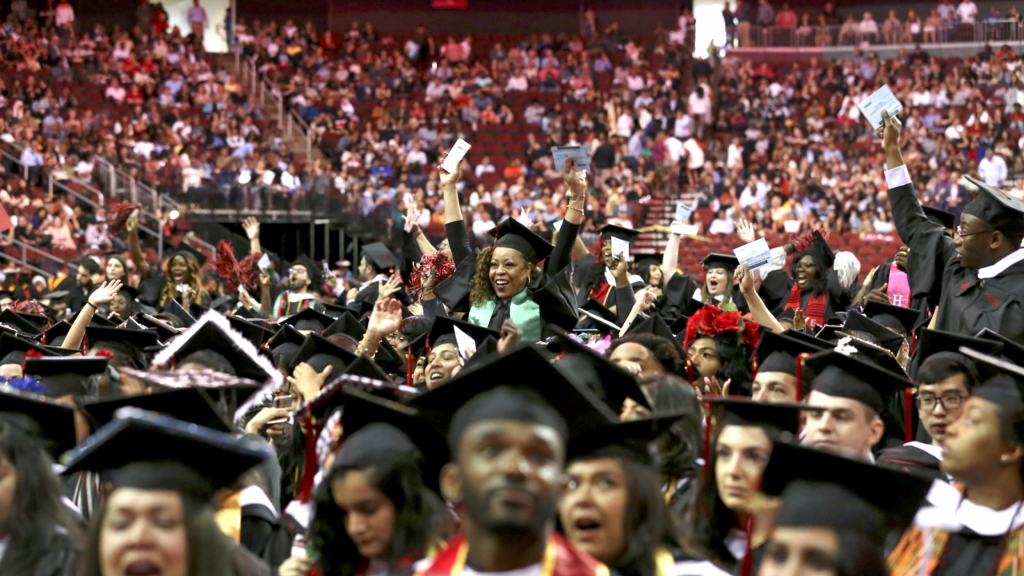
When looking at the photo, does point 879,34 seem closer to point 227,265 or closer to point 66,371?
point 227,265

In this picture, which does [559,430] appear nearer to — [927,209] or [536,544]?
[536,544]

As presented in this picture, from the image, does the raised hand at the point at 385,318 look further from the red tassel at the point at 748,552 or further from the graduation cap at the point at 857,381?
the red tassel at the point at 748,552

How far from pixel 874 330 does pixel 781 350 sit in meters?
1.87

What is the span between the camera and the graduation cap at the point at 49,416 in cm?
451

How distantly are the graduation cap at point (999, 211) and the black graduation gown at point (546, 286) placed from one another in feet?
7.43

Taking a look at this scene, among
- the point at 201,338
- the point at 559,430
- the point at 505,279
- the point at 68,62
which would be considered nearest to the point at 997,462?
the point at 559,430

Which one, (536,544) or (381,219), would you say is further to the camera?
(381,219)

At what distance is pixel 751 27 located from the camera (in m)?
30.3

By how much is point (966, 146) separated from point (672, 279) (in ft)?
50.8

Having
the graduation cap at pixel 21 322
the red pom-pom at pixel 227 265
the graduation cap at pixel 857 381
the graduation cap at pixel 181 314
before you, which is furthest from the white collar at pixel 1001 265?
the red pom-pom at pixel 227 265

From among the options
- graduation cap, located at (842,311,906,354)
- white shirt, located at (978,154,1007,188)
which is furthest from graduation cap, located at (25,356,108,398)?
white shirt, located at (978,154,1007,188)

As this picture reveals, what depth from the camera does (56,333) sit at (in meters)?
8.93

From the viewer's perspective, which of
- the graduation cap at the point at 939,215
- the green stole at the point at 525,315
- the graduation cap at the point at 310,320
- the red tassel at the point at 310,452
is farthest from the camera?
the graduation cap at the point at 310,320

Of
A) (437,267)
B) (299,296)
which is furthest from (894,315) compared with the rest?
(299,296)
